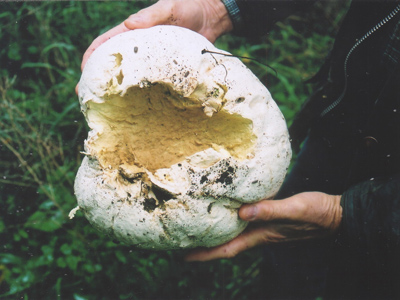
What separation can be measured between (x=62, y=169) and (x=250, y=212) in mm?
1465

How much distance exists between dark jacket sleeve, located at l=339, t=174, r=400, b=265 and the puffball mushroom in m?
0.38

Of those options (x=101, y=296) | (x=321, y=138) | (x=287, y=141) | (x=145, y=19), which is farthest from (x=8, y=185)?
(x=321, y=138)

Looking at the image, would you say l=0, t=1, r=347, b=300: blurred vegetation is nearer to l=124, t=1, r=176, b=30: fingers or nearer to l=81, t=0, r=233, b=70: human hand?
l=81, t=0, r=233, b=70: human hand

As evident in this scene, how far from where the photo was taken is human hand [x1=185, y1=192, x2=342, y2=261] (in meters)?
1.51

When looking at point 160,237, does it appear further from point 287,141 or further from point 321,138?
point 321,138

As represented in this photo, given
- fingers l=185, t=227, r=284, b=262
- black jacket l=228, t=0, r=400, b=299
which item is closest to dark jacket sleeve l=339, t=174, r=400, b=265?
black jacket l=228, t=0, r=400, b=299

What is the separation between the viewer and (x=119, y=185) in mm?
1420

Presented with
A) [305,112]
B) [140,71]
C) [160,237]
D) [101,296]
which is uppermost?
[140,71]

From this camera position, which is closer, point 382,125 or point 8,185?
point 382,125

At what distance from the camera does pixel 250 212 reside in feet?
4.85

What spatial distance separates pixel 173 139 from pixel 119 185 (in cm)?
32

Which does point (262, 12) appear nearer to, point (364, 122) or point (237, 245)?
point (364, 122)

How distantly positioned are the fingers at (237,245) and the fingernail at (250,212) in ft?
0.93

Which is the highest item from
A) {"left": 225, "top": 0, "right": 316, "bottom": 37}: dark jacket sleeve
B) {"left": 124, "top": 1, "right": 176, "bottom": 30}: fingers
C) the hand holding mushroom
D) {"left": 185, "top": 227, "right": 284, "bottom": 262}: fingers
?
{"left": 124, "top": 1, "right": 176, "bottom": 30}: fingers
